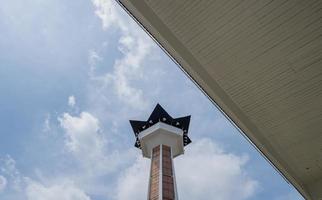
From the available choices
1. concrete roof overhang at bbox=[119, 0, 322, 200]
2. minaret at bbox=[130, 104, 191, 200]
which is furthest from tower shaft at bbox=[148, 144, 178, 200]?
concrete roof overhang at bbox=[119, 0, 322, 200]

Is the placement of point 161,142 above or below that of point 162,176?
above

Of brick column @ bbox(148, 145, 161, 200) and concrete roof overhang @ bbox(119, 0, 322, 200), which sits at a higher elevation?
brick column @ bbox(148, 145, 161, 200)

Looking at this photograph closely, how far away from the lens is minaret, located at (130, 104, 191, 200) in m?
21.3

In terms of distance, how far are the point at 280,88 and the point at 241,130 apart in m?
1.22

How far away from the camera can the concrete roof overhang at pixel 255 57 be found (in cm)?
489

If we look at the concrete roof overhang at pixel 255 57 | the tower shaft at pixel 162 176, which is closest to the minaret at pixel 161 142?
the tower shaft at pixel 162 176

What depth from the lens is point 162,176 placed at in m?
21.5

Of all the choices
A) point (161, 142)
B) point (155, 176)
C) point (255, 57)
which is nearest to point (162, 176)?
point (155, 176)

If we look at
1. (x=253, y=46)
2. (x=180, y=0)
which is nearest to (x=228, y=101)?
(x=253, y=46)

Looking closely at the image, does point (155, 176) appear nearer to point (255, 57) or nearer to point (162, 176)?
point (162, 176)

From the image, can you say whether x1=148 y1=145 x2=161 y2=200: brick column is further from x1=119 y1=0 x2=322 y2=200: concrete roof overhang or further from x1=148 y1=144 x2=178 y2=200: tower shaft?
x1=119 y1=0 x2=322 y2=200: concrete roof overhang

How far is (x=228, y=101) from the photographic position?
6047 mm

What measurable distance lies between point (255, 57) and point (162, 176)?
17.2 meters

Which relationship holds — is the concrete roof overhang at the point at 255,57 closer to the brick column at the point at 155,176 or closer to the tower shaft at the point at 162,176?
the tower shaft at the point at 162,176
